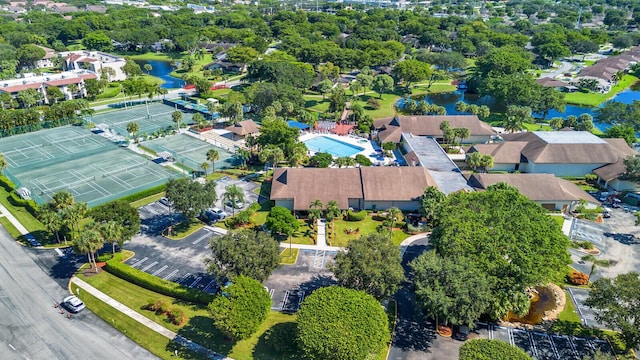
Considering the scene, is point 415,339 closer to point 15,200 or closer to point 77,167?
point 15,200

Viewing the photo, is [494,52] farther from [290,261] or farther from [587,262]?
[290,261]

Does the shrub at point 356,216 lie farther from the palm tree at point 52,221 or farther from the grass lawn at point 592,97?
the grass lawn at point 592,97

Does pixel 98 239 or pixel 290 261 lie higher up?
pixel 98 239

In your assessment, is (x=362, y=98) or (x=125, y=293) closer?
(x=125, y=293)

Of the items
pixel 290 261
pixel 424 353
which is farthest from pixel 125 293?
pixel 424 353

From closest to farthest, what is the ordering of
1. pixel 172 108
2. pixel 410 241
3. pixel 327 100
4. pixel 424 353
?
pixel 424 353 → pixel 410 241 → pixel 172 108 → pixel 327 100

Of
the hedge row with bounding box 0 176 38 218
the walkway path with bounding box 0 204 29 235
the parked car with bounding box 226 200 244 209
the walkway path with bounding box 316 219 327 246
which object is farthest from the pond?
the walkway path with bounding box 316 219 327 246
